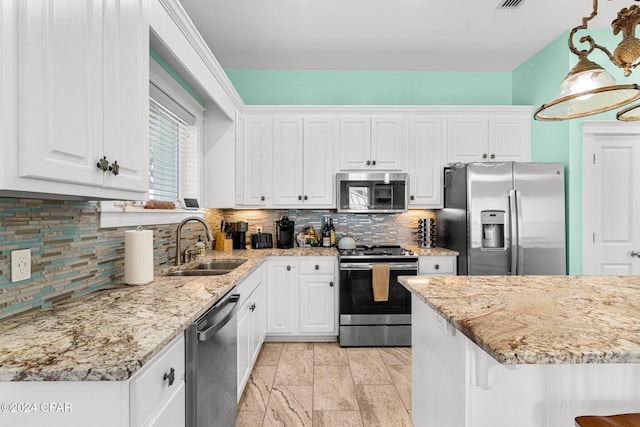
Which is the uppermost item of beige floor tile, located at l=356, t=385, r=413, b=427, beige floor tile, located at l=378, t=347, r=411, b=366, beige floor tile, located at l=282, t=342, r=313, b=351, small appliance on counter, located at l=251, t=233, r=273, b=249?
small appliance on counter, located at l=251, t=233, r=273, b=249

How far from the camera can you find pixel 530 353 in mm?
863

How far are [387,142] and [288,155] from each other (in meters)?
1.08

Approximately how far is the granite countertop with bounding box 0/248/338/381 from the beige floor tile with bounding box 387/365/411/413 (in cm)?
150

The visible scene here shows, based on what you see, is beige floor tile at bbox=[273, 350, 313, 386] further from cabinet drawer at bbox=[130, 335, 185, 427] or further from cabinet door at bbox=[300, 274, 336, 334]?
cabinet drawer at bbox=[130, 335, 185, 427]

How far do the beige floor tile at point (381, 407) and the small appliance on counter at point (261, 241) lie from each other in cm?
177

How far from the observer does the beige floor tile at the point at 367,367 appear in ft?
8.53

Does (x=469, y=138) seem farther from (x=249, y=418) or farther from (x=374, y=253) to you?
(x=249, y=418)

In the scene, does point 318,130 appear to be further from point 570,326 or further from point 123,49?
point 570,326

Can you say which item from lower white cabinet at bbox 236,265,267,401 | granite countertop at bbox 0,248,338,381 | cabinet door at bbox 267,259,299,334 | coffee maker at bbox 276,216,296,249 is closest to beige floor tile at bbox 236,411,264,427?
lower white cabinet at bbox 236,265,267,401

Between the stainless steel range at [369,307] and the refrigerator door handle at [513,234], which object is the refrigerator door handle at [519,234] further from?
the stainless steel range at [369,307]

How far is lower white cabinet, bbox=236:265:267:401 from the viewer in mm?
2191

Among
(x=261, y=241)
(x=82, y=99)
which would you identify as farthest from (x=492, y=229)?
(x=82, y=99)

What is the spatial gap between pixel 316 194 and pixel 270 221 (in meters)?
0.67

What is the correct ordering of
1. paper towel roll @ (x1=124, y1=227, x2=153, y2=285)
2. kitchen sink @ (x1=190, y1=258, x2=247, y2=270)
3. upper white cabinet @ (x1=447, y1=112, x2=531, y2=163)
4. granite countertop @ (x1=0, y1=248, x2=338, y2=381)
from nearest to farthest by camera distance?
granite countertop @ (x1=0, y1=248, x2=338, y2=381)
paper towel roll @ (x1=124, y1=227, x2=153, y2=285)
kitchen sink @ (x1=190, y1=258, x2=247, y2=270)
upper white cabinet @ (x1=447, y1=112, x2=531, y2=163)
